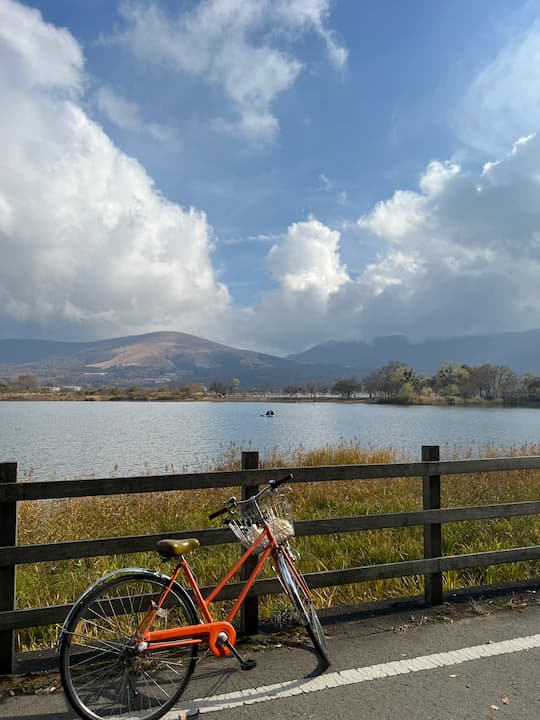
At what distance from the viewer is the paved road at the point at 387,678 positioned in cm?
319

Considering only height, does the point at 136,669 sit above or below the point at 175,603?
below

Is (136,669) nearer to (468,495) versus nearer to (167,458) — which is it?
(468,495)

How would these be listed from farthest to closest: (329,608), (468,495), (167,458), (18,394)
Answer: (18,394), (167,458), (468,495), (329,608)

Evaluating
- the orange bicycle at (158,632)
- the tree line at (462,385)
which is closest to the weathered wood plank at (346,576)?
the orange bicycle at (158,632)

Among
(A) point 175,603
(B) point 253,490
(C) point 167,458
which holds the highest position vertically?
(B) point 253,490

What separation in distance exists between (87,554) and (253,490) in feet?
4.30

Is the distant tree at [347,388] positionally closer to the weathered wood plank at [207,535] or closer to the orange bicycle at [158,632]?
the weathered wood plank at [207,535]

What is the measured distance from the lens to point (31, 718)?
3131 millimetres

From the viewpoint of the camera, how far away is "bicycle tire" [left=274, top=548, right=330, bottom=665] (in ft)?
12.2

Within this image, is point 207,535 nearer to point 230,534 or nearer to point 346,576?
point 230,534

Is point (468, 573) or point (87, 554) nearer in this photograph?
point (87, 554)

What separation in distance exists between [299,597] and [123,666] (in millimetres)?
1202

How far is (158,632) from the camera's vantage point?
10.6 ft

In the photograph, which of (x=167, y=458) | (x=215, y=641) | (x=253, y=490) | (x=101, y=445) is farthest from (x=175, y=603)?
(x=101, y=445)
